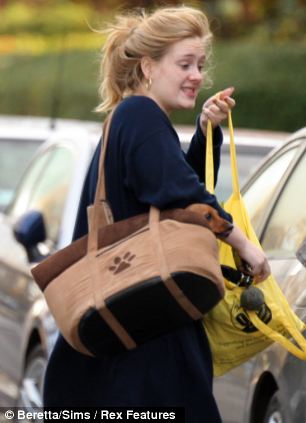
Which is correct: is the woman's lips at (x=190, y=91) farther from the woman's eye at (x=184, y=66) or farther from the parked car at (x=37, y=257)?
the parked car at (x=37, y=257)

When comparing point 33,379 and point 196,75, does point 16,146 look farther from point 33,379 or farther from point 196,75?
point 196,75

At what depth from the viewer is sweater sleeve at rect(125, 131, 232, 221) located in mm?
4512

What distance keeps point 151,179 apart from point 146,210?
0.13 m

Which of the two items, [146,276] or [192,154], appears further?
[192,154]

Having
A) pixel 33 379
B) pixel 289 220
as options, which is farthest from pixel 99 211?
pixel 33 379

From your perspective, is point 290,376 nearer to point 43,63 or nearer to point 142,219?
point 142,219

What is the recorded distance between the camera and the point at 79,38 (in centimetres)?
2886

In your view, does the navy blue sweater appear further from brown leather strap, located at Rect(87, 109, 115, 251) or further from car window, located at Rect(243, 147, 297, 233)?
car window, located at Rect(243, 147, 297, 233)

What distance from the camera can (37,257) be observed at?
26.5 feet

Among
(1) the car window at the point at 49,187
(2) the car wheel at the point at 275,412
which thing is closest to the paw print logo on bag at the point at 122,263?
(2) the car wheel at the point at 275,412

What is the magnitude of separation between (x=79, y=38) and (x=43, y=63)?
→ 229 centimetres

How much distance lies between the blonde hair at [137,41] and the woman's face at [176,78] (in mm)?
28

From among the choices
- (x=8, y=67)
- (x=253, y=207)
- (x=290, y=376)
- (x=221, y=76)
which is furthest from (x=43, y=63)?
(x=290, y=376)

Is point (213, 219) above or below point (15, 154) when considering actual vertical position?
above
